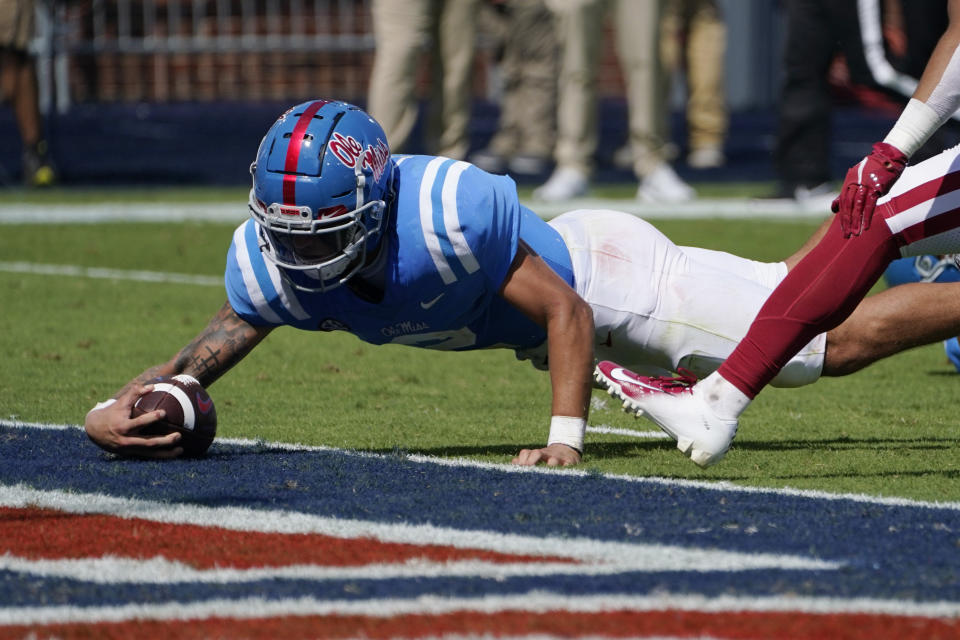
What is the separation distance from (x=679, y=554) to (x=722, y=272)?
63.4 inches

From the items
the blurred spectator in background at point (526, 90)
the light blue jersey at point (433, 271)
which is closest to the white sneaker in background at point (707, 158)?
the blurred spectator in background at point (526, 90)

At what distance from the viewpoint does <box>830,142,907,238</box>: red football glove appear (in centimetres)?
380

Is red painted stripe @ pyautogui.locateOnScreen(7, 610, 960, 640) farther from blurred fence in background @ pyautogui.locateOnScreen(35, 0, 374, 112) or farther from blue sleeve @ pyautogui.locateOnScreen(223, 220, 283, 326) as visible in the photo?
blurred fence in background @ pyautogui.locateOnScreen(35, 0, 374, 112)

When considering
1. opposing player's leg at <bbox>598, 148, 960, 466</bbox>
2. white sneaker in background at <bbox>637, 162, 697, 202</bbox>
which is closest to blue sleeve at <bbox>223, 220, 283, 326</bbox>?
opposing player's leg at <bbox>598, 148, 960, 466</bbox>

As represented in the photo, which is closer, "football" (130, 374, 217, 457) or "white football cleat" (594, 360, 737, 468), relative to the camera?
"white football cleat" (594, 360, 737, 468)

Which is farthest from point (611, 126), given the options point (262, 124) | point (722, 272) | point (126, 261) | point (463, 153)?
point (722, 272)

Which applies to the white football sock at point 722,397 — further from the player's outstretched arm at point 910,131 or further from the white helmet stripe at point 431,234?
the white helmet stripe at point 431,234

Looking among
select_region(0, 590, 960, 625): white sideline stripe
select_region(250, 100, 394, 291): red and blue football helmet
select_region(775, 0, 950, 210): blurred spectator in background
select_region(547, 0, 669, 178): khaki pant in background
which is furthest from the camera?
select_region(547, 0, 669, 178): khaki pant in background

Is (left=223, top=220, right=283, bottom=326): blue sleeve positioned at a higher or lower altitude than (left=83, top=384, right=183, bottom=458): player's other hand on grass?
higher

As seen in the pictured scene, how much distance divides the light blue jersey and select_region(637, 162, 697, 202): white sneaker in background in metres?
6.14

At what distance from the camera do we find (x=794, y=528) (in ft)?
11.4

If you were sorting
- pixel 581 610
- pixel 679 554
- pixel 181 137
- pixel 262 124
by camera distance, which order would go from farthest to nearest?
1. pixel 262 124
2. pixel 181 137
3. pixel 679 554
4. pixel 581 610

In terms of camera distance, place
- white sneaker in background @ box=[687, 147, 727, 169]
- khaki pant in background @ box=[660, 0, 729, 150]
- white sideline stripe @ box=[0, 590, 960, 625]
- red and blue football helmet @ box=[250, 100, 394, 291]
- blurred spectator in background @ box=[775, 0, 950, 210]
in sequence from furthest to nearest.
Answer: white sneaker in background @ box=[687, 147, 727, 169] < khaki pant in background @ box=[660, 0, 729, 150] < blurred spectator in background @ box=[775, 0, 950, 210] < red and blue football helmet @ box=[250, 100, 394, 291] < white sideline stripe @ box=[0, 590, 960, 625]

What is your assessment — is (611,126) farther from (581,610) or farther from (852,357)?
(581,610)
